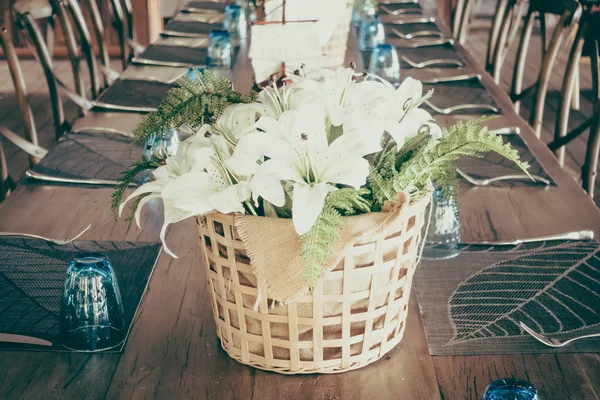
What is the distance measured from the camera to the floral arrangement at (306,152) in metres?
0.77

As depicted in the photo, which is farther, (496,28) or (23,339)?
(496,28)

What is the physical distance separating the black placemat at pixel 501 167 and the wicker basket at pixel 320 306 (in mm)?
763

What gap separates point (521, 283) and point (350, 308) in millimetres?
418

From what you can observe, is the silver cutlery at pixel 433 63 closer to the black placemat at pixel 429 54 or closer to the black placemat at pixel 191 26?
the black placemat at pixel 429 54

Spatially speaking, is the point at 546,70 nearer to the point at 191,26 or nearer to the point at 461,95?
the point at 461,95

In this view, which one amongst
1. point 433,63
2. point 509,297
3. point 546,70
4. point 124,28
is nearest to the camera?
point 509,297

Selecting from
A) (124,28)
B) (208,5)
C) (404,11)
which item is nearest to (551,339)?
(404,11)

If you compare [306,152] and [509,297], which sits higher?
[306,152]

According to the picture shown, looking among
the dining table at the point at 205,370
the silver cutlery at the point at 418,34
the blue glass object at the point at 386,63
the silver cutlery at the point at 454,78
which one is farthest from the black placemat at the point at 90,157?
the silver cutlery at the point at 418,34

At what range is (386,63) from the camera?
208 cm

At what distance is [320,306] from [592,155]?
126 centimetres

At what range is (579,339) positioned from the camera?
101cm

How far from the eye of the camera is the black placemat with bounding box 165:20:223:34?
2996 mm

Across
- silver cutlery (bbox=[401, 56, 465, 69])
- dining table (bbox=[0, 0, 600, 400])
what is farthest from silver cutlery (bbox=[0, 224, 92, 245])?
silver cutlery (bbox=[401, 56, 465, 69])
